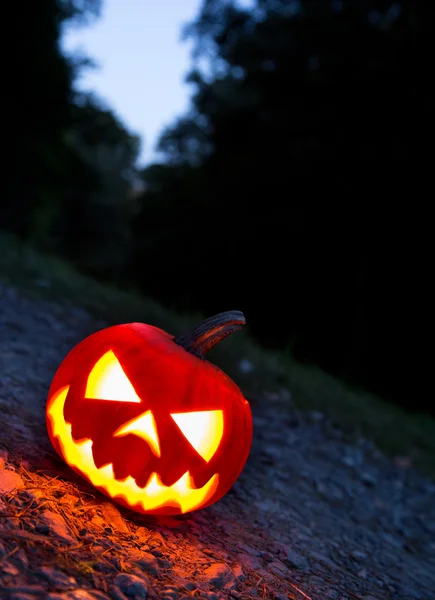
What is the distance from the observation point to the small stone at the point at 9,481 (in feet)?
5.75

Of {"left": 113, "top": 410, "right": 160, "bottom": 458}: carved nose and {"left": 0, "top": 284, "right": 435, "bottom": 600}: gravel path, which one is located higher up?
{"left": 113, "top": 410, "right": 160, "bottom": 458}: carved nose

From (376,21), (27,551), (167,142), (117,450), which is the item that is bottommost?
(27,551)

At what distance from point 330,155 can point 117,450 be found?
389 inches

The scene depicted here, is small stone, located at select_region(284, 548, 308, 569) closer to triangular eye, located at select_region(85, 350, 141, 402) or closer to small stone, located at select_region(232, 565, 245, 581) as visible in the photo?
small stone, located at select_region(232, 565, 245, 581)

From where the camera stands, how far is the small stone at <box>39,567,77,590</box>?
1.40 metres

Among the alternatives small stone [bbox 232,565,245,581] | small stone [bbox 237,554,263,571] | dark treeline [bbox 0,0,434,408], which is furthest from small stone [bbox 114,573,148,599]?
dark treeline [bbox 0,0,434,408]

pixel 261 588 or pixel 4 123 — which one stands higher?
pixel 4 123

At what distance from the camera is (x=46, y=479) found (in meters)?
1.97

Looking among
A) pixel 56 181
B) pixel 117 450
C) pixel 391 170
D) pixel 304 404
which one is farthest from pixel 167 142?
pixel 117 450

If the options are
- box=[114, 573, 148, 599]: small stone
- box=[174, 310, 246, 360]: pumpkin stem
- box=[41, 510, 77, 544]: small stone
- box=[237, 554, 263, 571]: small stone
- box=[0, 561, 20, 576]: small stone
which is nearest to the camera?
box=[0, 561, 20, 576]: small stone

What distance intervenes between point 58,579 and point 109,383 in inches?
30.5

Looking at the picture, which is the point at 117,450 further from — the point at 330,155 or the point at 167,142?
the point at 167,142

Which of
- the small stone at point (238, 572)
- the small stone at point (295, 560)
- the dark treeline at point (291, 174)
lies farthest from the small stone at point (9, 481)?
the dark treeline at point (291, 174)

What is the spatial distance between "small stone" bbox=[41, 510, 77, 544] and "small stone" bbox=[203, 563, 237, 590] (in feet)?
1.42
